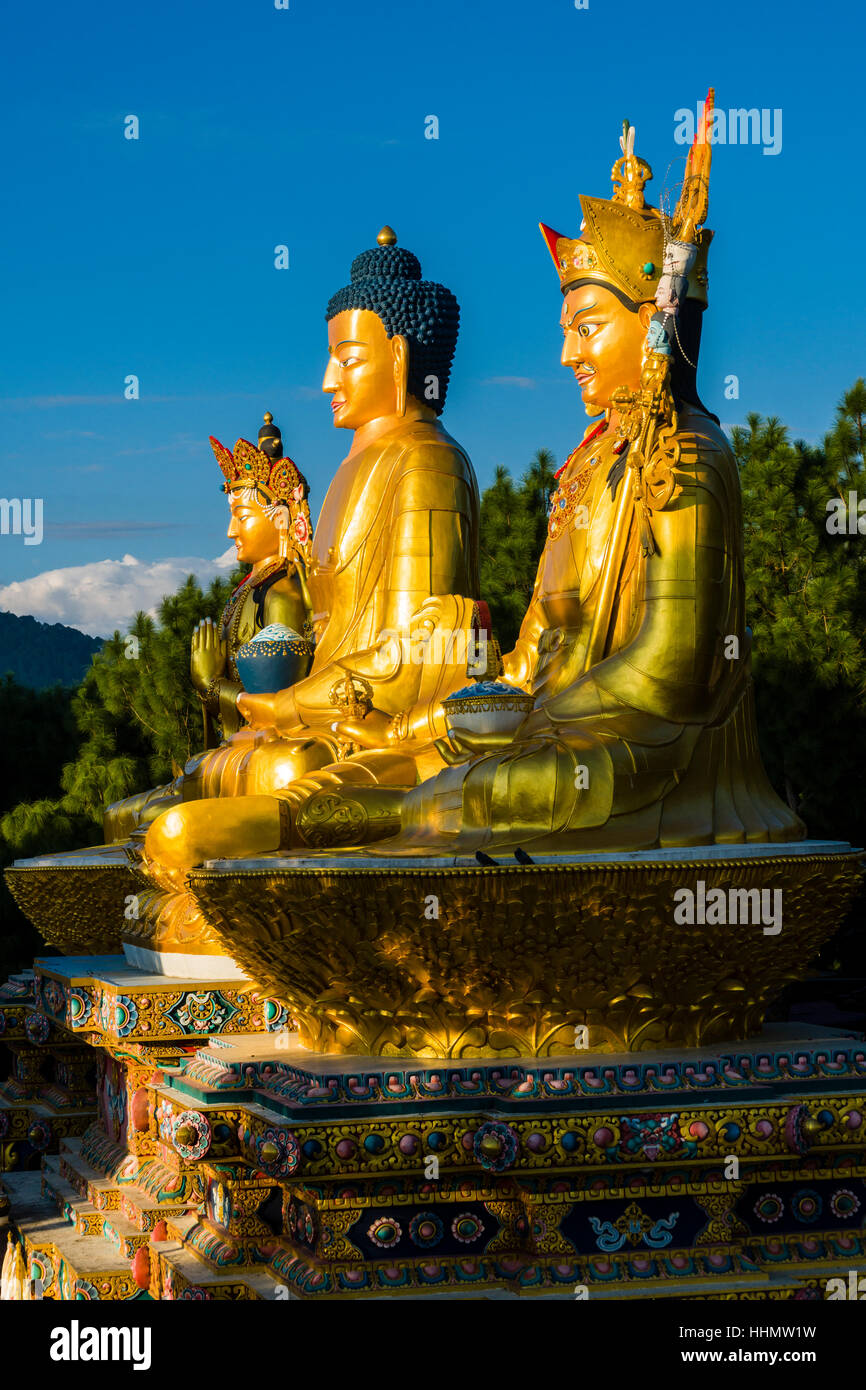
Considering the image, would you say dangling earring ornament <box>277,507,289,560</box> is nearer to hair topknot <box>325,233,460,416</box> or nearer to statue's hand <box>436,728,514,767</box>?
hair topknot <box>325,233,460,416</box>

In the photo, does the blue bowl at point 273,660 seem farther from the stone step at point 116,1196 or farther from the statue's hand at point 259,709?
the stone step at point 116,1196

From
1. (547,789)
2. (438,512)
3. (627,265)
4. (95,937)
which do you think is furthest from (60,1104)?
(627,265)

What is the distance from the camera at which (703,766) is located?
6.69 meters

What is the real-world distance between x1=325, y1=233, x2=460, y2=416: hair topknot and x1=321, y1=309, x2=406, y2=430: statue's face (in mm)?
59

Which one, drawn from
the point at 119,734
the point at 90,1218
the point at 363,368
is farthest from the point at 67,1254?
the point at 119,734

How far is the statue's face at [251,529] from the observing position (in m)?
10.5

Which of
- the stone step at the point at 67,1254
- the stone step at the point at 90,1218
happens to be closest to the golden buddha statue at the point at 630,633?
the stone step at the point at 90,1218

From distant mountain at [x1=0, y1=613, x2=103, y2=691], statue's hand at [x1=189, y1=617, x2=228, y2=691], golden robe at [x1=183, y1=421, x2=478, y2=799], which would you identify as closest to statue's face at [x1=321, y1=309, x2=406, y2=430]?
golden robe at [x1=183, y1=421, x2=478, y2=799]

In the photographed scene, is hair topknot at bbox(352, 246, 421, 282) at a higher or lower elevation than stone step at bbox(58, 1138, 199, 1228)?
higher

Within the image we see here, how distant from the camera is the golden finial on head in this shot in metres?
7.50

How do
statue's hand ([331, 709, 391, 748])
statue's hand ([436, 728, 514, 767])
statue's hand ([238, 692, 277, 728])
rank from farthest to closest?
statue's hand ([238, 692, 277, 728]) < statue's hand ([331, 709, 391, 748]) < statue's hand ([436, 728, 514, 767])

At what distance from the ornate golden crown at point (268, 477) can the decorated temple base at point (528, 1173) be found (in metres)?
4.46

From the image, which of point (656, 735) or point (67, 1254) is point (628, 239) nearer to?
point (656, 735)

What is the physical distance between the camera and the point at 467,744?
7008 millimetres
